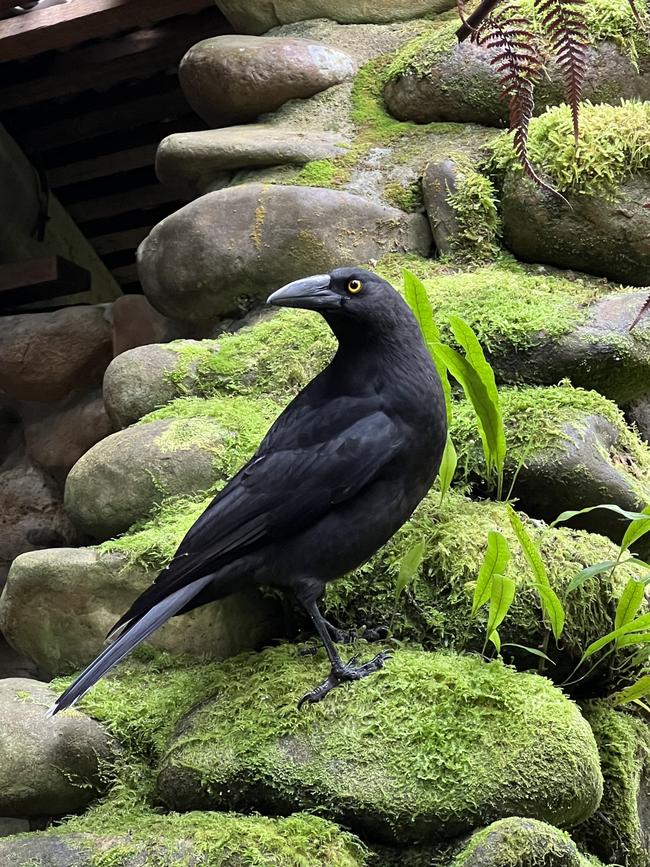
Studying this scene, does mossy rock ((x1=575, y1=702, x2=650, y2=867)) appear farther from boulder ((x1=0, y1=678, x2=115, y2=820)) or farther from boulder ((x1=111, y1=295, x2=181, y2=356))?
boulder ((x1=111, y1=295, x2=181, y2=356))

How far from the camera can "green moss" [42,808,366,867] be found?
65.4 inches

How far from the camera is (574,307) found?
9.21ft

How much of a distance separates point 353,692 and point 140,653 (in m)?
0.70

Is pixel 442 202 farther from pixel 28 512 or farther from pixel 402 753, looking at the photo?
pixel 28 512

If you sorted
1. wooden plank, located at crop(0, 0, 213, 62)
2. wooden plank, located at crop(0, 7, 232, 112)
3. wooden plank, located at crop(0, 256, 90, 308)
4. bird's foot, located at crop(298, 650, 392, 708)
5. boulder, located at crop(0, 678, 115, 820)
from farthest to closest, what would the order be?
wooden plank, located at crop(0, 256, 90, 308) < wooden plank, located at crop(0, 7, 232, 112) < wooden plank, located at crop(0, 0, 213, 62) < boulder, located at crop(0, 678, 115, 820) < bird's foot, located at crop(298, 650, 392, 708)

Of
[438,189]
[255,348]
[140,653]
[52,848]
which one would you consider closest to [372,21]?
[438,189]

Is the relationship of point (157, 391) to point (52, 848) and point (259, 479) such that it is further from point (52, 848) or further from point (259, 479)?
point (52, 848)

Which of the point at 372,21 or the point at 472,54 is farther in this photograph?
the point at 372,21

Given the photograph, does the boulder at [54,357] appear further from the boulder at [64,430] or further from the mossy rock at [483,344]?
the mossy rock at [483,344]

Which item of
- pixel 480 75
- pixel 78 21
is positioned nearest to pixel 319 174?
pixel 480 75

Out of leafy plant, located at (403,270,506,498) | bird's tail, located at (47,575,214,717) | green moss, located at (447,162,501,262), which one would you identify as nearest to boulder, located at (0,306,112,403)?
green moss, located at (447,162,501,262)

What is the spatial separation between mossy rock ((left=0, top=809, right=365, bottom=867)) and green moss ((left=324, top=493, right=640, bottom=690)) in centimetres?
59

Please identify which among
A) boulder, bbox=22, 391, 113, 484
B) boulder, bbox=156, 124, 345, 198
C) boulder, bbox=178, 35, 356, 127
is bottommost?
boulder, bbox=22, 391, 113, 484

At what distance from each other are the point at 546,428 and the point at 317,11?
247 centimetres
